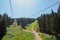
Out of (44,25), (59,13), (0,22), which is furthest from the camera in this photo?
(44,25)

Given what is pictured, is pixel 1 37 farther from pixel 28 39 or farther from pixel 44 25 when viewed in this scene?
pixel 44 25

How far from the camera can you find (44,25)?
7744 centimetres

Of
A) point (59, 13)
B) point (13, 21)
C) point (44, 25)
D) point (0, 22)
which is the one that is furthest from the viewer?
point (13, 21)

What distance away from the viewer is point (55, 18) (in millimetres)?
53094

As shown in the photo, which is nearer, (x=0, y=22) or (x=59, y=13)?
(x=59, y=13)

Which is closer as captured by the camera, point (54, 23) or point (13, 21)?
point (54, 23)

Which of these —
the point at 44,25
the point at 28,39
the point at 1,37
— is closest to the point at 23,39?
the point at 28,39

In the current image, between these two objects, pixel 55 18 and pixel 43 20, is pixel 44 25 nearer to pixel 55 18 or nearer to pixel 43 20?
pixel 43 20

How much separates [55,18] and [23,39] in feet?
40.1

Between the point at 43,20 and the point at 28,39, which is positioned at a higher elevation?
the point at 43,20

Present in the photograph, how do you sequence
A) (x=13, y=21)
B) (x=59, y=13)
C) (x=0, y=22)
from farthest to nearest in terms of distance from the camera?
1. (x=13, y=21)
2. (x=0, y=22)
3. (x=59, y=13)

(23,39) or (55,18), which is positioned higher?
(55,18)

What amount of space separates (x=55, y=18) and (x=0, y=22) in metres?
19.1

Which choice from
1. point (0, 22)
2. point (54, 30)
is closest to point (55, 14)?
point (54, 30)
